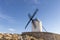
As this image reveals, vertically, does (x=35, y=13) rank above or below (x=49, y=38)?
above

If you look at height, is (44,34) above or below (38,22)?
below

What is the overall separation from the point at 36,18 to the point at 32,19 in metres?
1.83

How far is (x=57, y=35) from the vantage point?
42219mm

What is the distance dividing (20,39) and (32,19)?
15.7m

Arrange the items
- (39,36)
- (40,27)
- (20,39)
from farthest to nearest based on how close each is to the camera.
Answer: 1. (40,27)
2. (39,36)
3. (20,39)

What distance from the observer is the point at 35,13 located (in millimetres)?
49156

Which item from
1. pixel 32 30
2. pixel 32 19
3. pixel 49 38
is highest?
pixel 32 19

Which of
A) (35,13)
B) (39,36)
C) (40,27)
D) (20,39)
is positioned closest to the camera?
(20,39)

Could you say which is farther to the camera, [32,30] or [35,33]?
[32,30]

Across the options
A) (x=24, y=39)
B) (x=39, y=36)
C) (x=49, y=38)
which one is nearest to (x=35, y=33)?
(x=39, y=36)

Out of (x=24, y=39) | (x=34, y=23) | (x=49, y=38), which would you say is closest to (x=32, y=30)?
(x=34, y=23)

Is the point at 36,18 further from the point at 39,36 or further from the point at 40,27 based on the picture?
the point at 39,36

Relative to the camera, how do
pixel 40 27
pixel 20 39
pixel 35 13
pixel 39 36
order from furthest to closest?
pixel 35 13 < pixel 40 27 < pixel 39 36 < pixel 20 39

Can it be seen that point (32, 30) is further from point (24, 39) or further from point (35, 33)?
point (24, 39)
